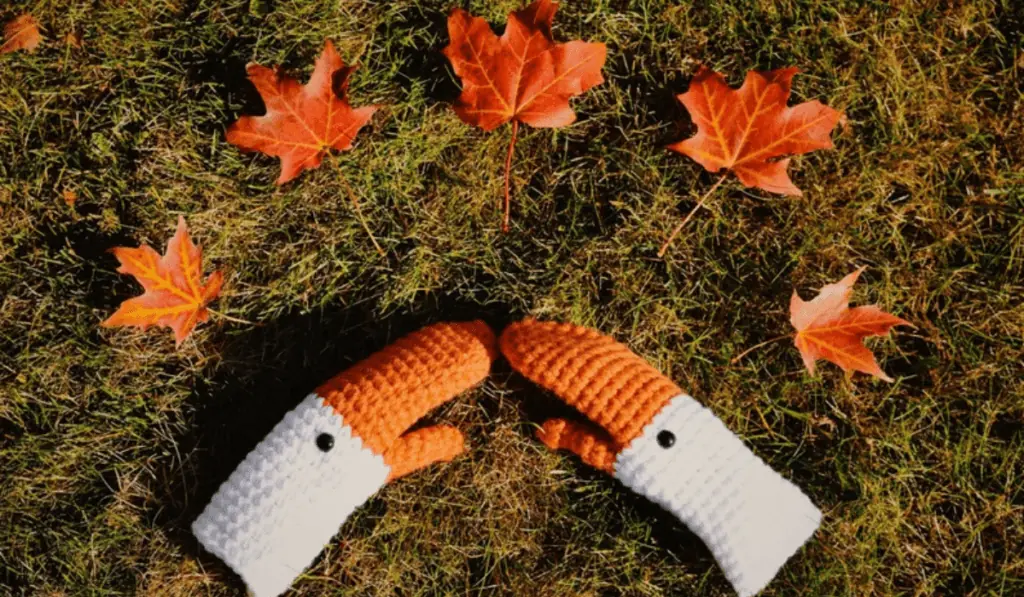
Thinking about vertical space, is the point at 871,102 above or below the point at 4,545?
above

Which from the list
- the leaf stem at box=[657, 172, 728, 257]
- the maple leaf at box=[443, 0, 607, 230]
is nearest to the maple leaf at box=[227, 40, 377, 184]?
the maple leaf at box=[443, 0, 607, 230]

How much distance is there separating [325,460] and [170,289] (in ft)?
2.29

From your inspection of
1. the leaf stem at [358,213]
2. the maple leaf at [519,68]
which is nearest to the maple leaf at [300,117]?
the leaf stem at [358,213]

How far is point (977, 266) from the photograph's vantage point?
2.46 meters

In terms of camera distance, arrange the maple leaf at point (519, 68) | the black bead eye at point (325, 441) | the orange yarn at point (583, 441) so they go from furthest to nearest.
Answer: the maple leaf at point (519, 68) < the orange yarn at point (583, 441) < the black bead eye at point (325, 441)

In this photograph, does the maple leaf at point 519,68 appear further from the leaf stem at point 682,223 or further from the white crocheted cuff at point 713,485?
the white crocheted cuff at point 713,485

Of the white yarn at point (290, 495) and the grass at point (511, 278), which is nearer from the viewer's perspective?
the white yarn at point (290, 495)

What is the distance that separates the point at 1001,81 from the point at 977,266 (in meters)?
0.55

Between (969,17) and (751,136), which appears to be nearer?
(751,136)

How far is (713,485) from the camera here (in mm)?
2070

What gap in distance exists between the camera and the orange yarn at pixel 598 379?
204 centimetres

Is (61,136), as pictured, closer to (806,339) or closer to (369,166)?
(369,166)

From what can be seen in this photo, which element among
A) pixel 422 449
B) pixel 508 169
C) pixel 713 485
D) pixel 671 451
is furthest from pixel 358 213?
pixel 713 485

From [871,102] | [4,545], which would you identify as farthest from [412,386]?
[871,102]
